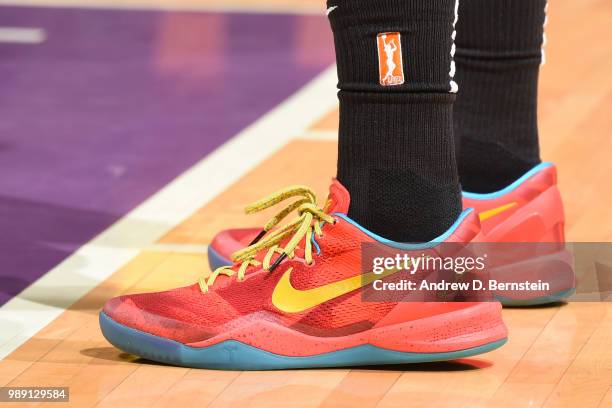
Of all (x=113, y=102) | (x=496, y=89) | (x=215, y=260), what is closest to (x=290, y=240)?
(x=215, y=260)

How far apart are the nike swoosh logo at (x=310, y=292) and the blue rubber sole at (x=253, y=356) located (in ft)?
0.23

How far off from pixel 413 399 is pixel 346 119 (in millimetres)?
397

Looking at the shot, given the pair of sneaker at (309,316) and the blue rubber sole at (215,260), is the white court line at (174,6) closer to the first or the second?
the blue rubber sole at (215,260)

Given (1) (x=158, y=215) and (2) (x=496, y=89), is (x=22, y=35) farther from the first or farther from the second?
(2) (x=496, y=89)

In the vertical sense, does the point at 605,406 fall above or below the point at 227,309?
below

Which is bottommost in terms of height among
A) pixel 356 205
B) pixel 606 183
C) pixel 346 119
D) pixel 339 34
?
pixel 606 183

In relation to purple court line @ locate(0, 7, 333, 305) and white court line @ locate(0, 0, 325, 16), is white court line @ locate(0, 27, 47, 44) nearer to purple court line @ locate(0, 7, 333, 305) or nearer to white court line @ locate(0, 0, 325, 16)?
purple court line @ locate(0, 7, 333, 305)

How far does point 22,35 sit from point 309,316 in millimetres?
3488

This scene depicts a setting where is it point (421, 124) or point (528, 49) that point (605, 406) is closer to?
point (421, 124)

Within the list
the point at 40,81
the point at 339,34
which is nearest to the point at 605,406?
the point at 339,34

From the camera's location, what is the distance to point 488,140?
2213mm

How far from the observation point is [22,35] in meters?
5.04

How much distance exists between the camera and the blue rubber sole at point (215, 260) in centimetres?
222

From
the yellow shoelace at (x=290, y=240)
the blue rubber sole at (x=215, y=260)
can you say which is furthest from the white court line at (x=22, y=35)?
the yellow shoelace at (x=290, y=240)
